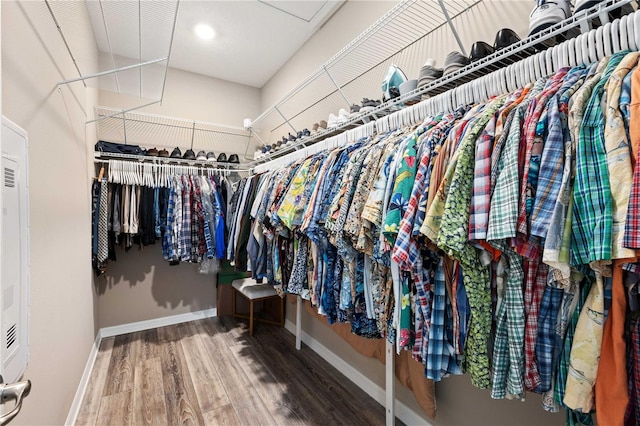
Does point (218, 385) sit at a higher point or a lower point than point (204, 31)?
lower

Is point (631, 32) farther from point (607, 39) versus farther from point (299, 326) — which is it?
point (299, 326)

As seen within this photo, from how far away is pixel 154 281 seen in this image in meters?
3.06

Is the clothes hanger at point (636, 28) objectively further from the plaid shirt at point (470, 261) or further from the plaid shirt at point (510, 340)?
the plaid shirt at point (510, 340)

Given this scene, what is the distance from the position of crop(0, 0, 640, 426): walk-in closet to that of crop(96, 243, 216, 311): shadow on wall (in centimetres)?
3

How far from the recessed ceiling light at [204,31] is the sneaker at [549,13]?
249cm

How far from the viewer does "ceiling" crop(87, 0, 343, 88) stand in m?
1.63

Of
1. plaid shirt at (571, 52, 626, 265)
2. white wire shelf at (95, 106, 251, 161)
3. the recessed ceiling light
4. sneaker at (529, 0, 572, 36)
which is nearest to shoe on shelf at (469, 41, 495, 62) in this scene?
sneaker at (529, 0, 572, 36)

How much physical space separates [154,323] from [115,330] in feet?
1.09

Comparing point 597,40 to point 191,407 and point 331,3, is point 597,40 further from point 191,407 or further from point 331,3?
point 191,407

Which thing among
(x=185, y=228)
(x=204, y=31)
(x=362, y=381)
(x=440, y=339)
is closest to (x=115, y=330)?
(x=185, y=228)

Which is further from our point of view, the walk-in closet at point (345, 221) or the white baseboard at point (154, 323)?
the white baseboard at point (154, 323)

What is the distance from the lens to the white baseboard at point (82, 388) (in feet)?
5.31

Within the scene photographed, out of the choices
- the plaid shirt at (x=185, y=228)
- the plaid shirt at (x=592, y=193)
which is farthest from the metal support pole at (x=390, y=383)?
the plaid shirt at (x=185, y=228)

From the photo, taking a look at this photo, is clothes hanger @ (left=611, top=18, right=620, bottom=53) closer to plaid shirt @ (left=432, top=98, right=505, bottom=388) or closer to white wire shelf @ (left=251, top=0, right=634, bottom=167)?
white wire shelf @ (left=251, top=0, right=634, bottom=167)
